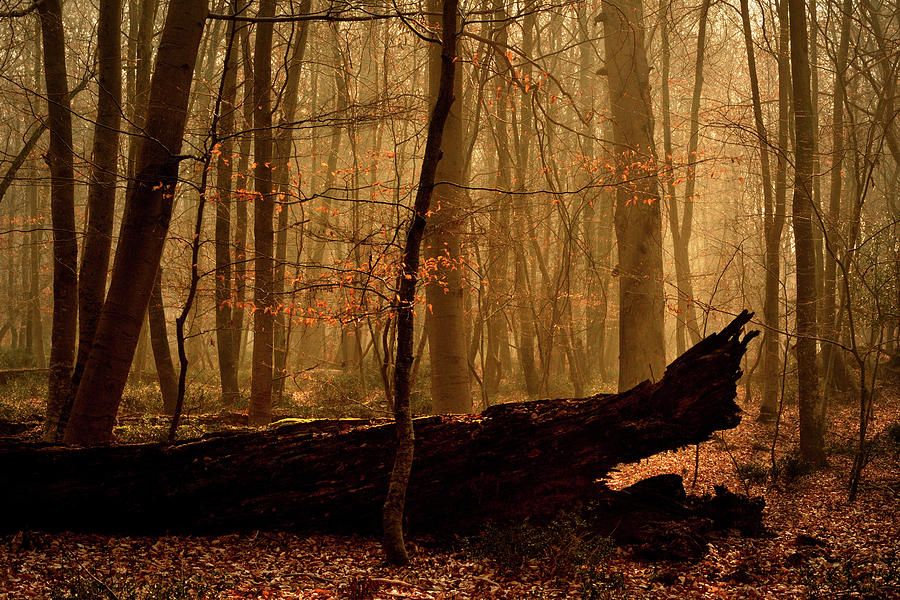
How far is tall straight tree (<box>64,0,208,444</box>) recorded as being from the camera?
5328mm

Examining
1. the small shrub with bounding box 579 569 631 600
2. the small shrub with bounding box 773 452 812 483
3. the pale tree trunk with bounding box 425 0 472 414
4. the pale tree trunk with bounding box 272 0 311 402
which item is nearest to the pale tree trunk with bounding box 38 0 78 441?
the pale tree trunk with bounding box 272 0 311 402

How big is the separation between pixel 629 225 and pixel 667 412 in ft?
16.9

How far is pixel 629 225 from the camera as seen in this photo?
9328 millimetres

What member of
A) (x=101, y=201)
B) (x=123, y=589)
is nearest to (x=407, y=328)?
(x=123, y=589)

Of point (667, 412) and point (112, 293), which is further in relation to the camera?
point (112, 293)

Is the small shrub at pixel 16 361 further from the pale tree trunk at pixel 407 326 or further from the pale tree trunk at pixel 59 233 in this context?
the pale tree trunk at pixel 407 326

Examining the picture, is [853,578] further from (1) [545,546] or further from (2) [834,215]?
(2) [834,215]

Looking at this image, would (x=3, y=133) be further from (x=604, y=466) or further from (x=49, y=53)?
(x=604, y=466)

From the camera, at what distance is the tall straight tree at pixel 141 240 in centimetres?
533

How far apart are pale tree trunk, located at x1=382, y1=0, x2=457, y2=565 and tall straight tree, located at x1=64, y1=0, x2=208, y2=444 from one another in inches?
92.3

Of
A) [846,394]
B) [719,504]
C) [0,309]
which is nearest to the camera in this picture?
[719,504]

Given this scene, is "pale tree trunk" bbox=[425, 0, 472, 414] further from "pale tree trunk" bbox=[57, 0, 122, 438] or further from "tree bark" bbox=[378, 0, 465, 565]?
"pale tree trunk" bbox=[57, 0, 122, 438]

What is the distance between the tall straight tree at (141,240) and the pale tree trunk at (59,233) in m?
2.08

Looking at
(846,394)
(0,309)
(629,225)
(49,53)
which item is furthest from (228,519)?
(0,309)
